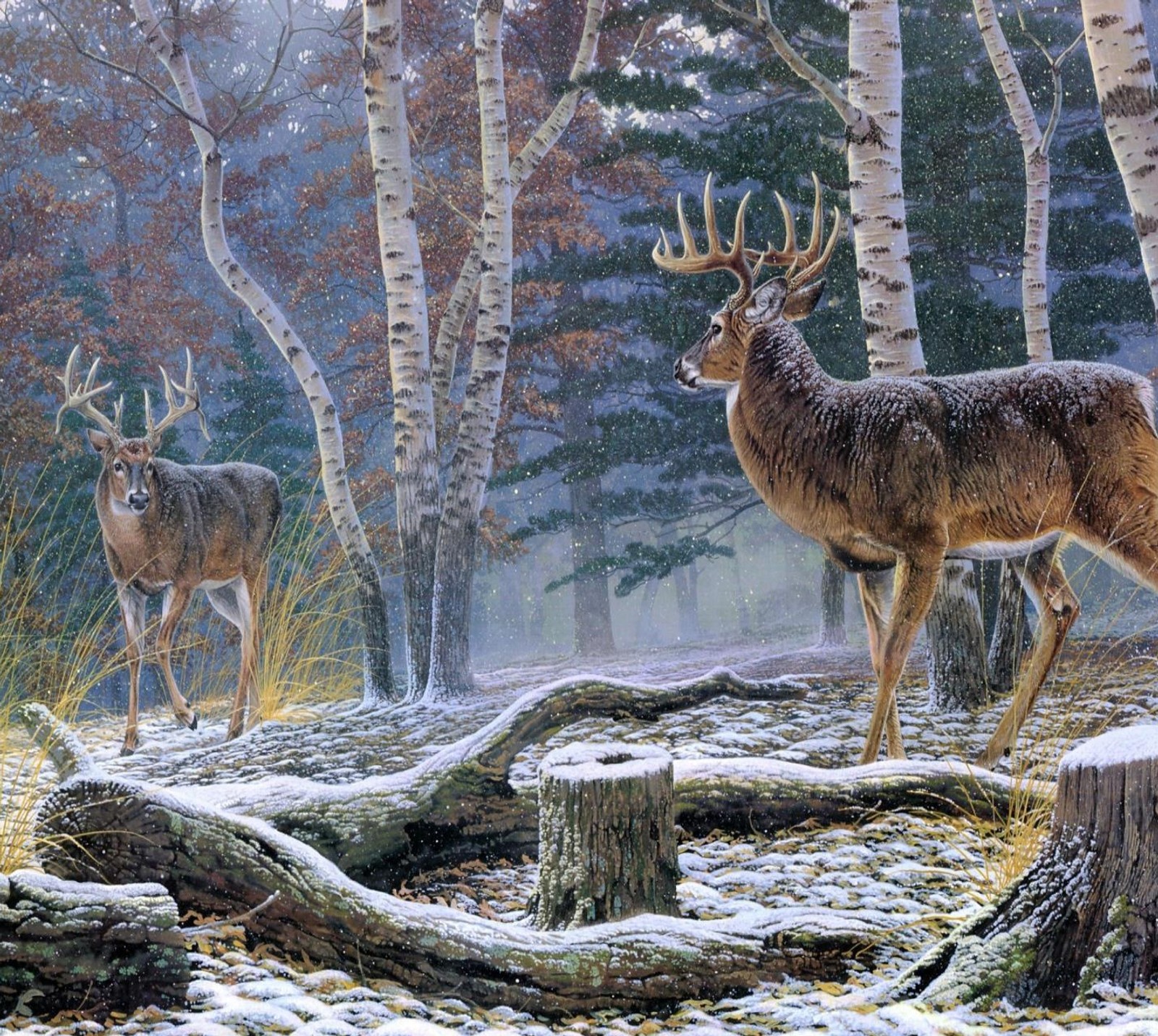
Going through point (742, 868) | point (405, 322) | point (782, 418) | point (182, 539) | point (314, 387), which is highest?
point (405, 322)

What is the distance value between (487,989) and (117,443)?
373 cm

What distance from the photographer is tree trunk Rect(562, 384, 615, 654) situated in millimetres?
10867

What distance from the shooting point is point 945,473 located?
3.81m

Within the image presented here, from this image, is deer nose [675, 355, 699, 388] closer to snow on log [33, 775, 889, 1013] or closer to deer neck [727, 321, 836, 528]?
deer neck [727, 321, 836, 528]

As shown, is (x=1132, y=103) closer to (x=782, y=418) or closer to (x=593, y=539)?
(x=782, y=418)

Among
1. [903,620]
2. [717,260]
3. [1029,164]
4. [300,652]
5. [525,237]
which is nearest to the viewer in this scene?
[903,620]

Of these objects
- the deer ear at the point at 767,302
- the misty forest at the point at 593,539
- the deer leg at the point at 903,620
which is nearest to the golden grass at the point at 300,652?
the misty forest at the point at 593,539

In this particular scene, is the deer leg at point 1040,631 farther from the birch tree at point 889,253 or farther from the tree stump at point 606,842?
the tree stump at point 606,842

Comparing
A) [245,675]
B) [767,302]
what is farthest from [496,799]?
[245,675]

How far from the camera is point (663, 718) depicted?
5.05m

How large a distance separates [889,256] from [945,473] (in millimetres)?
1288

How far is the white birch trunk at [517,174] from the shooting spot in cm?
698

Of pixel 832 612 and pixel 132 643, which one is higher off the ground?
pixel 132 643

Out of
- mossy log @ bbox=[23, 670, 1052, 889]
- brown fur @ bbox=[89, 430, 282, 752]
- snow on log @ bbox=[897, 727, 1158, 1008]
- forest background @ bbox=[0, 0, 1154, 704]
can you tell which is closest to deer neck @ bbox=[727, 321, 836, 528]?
mossy log @ bbox=[23, 670, 1052, 889]
